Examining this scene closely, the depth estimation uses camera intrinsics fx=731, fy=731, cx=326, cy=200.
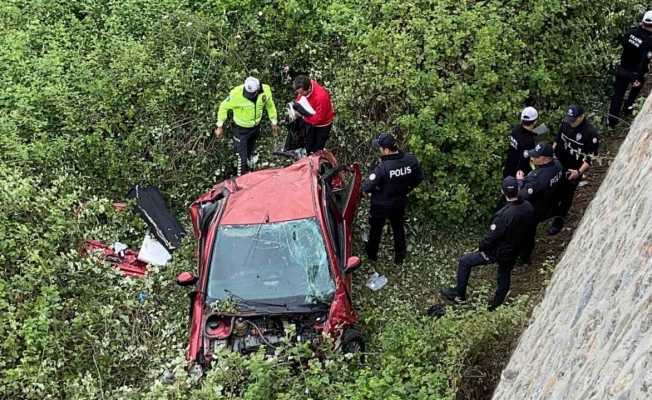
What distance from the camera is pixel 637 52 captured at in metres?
9.63

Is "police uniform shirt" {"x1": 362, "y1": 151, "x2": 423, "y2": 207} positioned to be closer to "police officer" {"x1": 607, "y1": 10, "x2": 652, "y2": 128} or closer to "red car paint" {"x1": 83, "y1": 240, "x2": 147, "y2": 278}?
"red car paint" {"x1": 83, "y1": 240, "x2": 147, "y2": 278}

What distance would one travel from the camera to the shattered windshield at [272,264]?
734 centimetres

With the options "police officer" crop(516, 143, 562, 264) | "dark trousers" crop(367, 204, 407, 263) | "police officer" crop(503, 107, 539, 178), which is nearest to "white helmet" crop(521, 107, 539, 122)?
"police officer" crop(503, 107, 539, 178)

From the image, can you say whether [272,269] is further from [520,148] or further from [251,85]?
[520,148]

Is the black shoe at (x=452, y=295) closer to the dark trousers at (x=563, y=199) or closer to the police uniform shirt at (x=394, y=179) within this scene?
the police uniform shirt at (x=394, y=179)

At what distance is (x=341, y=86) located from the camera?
10.1 metres

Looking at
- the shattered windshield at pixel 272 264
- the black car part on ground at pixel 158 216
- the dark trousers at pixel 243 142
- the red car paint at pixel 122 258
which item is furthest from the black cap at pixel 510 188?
the red car paint at pixel 122 258

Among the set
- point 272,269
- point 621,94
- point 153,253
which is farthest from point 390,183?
point 621,94

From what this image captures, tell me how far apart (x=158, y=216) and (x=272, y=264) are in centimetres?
268

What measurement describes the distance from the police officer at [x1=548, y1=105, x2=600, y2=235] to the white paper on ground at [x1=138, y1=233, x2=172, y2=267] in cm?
487

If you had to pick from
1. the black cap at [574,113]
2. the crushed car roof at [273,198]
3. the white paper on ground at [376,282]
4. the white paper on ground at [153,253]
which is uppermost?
the black cap at [574,113]

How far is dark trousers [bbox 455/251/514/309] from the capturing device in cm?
793

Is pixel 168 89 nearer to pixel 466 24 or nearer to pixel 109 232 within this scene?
pixel 109 232

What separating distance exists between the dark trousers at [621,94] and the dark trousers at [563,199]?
1813 mm
